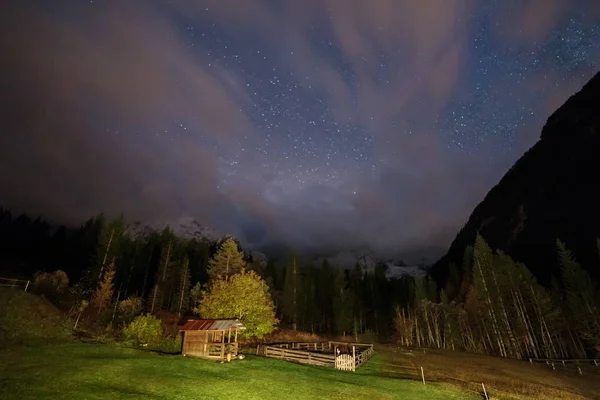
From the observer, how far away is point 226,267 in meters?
61.0

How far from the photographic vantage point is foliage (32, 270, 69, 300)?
2203 inches

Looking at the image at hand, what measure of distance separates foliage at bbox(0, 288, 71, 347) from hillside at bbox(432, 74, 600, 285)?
118 m

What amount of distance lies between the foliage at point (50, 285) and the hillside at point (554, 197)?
128 meters

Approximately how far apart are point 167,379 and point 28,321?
26967 mm

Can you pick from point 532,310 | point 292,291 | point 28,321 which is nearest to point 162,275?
point 292,291

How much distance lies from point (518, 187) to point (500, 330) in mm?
102061

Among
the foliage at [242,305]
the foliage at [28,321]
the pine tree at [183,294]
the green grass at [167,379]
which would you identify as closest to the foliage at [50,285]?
the foliage at [28,321]

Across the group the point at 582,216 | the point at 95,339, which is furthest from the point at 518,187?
the point at 95,339

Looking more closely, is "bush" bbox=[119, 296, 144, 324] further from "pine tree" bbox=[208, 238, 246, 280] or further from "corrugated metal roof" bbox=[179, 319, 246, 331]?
"corrugated metal roof" bbox=[179, 319, 246, 331]

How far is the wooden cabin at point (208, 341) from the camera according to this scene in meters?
34.9

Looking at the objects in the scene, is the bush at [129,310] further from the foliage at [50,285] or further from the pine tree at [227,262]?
the pine tree at [227,262]

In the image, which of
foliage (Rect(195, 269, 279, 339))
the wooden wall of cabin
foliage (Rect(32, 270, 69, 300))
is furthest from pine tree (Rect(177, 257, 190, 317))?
the wooden wall of cabin

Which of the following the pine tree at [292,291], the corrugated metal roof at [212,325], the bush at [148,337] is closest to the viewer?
the corrugated metal roof at [212,325]

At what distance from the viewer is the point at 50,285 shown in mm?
59406
